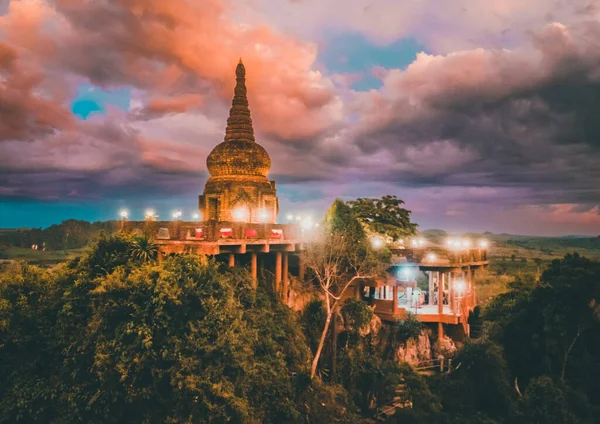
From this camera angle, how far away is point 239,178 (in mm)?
31594

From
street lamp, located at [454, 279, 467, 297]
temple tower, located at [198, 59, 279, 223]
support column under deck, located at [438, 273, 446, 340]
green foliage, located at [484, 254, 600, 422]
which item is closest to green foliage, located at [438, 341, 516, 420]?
green foliage, located at [484, 254, 600, 422]

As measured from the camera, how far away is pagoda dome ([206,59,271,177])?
3178 cm

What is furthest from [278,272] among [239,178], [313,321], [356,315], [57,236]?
[57,236]

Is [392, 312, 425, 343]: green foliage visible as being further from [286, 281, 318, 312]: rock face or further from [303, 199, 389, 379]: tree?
[286, 281, 318, 312]: rock face

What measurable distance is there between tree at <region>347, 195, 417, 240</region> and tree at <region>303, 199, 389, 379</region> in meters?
3.20

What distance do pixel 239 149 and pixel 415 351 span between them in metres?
20.2

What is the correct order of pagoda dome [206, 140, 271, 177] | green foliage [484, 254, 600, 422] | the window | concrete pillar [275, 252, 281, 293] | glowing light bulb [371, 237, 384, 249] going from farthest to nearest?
pagoda dome [206, 140, 271, 177]
the window
glowing light bulb [371, 237, 384, 249]
concrete pillar [275, 252, 281, 293]
green foliage [484, 254, 600, 422]

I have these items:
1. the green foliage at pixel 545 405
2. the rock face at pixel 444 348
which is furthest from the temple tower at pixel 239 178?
the green foliage at pixel 545 405

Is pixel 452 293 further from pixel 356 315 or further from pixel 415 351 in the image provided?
pixel 356 315

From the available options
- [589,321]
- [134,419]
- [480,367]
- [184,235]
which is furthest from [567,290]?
[134,419]

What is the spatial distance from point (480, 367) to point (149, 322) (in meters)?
20.2

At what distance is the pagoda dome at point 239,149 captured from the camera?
31.8 metres

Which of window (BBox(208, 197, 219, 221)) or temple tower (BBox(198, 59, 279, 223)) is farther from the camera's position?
window (BBox(208, 197, 219, 221))

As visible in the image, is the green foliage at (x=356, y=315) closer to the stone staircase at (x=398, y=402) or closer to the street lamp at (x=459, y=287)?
the stone staircase at (x=398, y=402)
